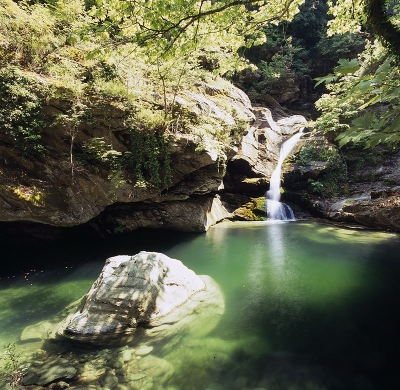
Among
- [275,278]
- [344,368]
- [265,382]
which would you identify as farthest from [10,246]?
[344,368]

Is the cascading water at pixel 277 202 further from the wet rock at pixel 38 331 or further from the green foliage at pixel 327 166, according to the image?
the wet rock at pixel 38 331

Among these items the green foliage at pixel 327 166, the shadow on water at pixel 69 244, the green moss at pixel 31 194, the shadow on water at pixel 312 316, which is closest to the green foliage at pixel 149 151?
the shadow on water at pixel 69 244

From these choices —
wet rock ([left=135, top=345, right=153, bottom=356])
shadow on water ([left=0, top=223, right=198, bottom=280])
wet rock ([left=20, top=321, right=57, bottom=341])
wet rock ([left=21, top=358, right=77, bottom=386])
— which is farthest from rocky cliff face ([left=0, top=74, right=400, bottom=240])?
wet rock ([left=135, top=345, right=153, bottom=356])

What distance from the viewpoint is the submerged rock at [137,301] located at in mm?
5703

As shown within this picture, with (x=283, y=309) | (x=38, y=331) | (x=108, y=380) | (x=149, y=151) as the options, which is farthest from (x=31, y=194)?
(x=283, y=309)

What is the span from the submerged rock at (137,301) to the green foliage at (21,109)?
5201mm

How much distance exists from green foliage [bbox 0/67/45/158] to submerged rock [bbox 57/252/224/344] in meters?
5.20

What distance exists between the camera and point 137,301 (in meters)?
6.15

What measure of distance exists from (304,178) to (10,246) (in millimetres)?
16400

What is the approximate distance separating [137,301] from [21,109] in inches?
285

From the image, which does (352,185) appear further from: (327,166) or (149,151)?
(149,151)

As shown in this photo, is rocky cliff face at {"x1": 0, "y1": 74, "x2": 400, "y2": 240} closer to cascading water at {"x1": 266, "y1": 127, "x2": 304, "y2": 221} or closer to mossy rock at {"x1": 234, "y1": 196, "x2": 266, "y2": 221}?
mossy rock at {"x1": 234, "y1": 196, "x2": 266, "y2": 221}

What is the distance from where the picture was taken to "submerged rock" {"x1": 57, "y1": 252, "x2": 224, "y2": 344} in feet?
18.7

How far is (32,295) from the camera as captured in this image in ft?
25.4
